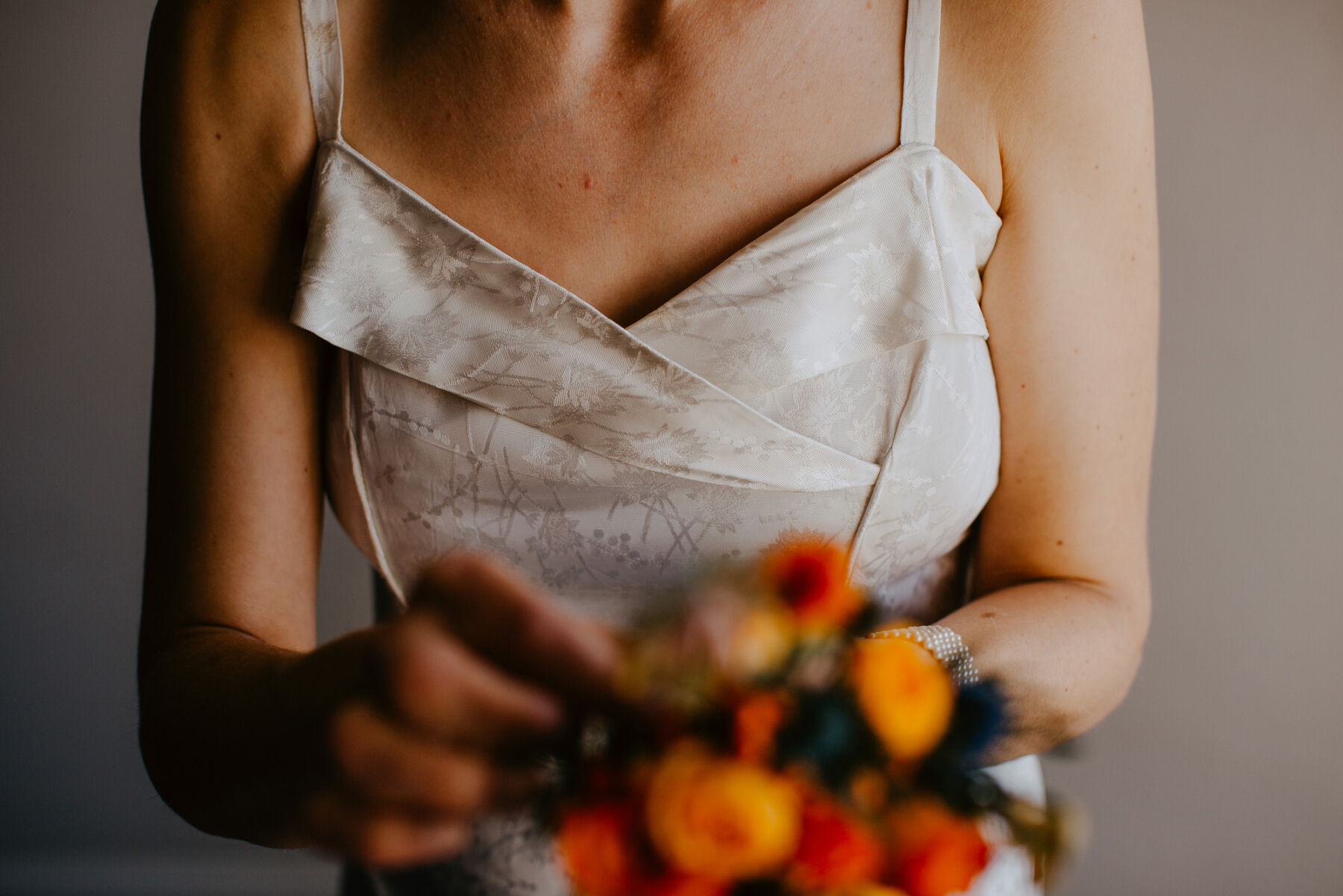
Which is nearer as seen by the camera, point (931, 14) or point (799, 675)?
point (799, 675)

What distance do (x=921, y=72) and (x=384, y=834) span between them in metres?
0.63

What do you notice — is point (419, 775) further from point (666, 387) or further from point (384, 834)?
point (666, 387)

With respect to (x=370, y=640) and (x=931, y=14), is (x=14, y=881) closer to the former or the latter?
(x=370, y=640)

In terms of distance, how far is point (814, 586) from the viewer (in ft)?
0.95

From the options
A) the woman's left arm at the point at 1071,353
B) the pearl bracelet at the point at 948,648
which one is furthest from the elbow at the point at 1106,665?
the pearl bracelet at the point at 948,648

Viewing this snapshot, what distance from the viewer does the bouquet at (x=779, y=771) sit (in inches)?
9.6

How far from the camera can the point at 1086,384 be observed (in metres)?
0.64

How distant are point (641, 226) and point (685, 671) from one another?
470 mm

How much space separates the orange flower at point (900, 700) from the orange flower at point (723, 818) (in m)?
0.04

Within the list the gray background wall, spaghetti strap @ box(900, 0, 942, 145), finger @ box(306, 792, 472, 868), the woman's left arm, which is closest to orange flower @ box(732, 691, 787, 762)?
finger @ box(306, 792, 472, 868)

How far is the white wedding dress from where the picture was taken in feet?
2.04

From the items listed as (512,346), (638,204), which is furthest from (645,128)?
(512,346)

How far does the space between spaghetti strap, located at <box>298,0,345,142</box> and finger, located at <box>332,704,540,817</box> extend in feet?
1.79

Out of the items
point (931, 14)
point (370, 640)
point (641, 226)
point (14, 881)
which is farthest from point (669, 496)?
point (14, 881)
